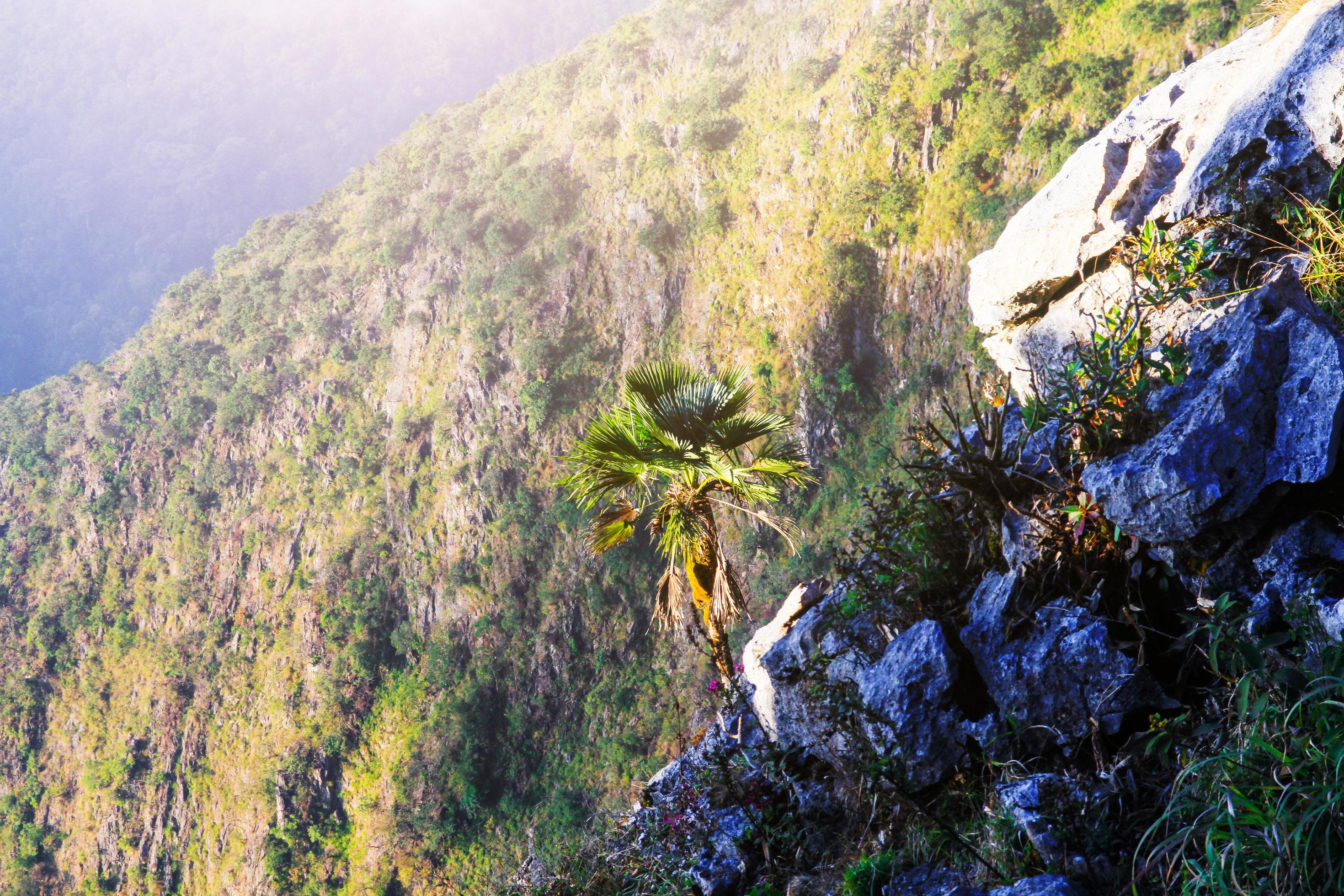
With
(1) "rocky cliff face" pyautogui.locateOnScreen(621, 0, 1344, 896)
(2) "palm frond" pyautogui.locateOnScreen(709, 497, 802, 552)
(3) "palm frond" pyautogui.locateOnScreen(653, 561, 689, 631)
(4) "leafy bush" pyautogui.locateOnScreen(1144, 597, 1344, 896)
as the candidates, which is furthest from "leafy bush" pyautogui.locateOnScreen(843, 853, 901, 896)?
(3) "palm frond" pyautogui.locateOnScreen(653, 561, 689, 631)

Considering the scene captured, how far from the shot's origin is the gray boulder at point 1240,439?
2.84m

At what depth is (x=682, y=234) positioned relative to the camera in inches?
1148

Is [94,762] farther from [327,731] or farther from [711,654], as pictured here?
[711,654]

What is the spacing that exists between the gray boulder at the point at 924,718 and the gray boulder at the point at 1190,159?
298 centimetres

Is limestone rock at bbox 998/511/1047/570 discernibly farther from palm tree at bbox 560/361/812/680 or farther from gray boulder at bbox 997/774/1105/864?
palm tree at bbox 560/361/812/680

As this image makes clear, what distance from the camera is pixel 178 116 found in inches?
5123

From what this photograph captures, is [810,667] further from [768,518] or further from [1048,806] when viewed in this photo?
[768,518]

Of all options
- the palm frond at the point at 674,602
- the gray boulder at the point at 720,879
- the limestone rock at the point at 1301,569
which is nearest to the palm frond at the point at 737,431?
the palm frond at the point at 674,602

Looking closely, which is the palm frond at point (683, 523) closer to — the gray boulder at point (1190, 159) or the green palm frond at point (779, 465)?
the green palm frond at point (779, 465)

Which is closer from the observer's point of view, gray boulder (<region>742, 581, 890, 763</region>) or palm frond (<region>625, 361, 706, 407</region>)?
gray boulder (<region>742, 581, 890, 763</region>)

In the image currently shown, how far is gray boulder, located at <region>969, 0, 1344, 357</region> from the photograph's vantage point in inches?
162

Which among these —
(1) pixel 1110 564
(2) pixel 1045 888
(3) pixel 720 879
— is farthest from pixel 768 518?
(2) pixel 1045 888

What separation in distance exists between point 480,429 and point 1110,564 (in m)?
29.1

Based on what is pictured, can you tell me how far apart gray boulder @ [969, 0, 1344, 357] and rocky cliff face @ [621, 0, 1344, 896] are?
2 cm
